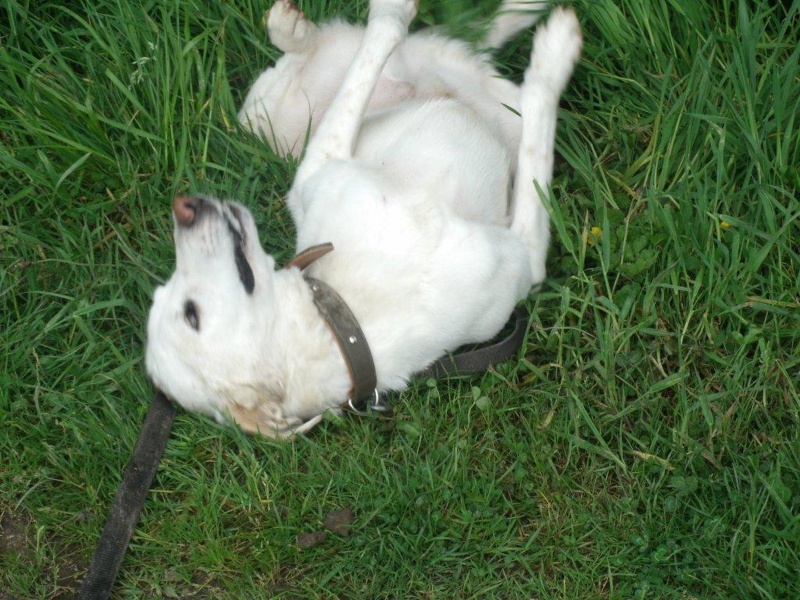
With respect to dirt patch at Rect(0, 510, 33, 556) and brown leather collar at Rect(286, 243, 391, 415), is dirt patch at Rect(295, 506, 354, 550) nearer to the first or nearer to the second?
brown leather collar at Rect(286, 243, 391, 415)

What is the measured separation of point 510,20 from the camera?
3699 mm

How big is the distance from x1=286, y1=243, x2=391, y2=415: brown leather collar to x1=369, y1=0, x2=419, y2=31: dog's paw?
46.3 inches

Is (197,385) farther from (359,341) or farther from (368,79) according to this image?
(368,79)

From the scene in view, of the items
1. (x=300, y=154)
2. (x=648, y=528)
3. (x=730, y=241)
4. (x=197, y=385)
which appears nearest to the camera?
(x=197, y=385)

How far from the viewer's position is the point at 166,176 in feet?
12.4

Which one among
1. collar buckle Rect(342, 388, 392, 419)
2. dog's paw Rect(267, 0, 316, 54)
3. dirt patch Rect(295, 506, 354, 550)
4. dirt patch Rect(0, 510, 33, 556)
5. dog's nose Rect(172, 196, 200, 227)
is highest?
dog's paw Rect(267, 0, 316, 54)

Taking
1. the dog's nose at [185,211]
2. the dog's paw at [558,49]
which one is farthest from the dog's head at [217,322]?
the dog's paw at [558,49]

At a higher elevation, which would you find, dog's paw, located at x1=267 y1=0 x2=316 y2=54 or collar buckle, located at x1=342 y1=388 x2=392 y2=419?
dog's paw, located at x1=267 y1=0 x2=316 y2=54

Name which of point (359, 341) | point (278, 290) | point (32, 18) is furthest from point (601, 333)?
point (32, 18)

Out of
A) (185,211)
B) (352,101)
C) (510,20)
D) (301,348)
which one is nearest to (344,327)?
(301,348)

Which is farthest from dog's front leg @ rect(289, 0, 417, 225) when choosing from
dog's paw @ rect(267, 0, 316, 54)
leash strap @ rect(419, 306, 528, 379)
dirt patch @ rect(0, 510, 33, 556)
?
dirt patch @ rect(0, 510, 33, 556)

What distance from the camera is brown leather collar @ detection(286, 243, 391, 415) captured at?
2865 millimetres

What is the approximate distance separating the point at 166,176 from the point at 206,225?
1.01 metres

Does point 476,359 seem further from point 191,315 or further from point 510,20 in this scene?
point 510,20
